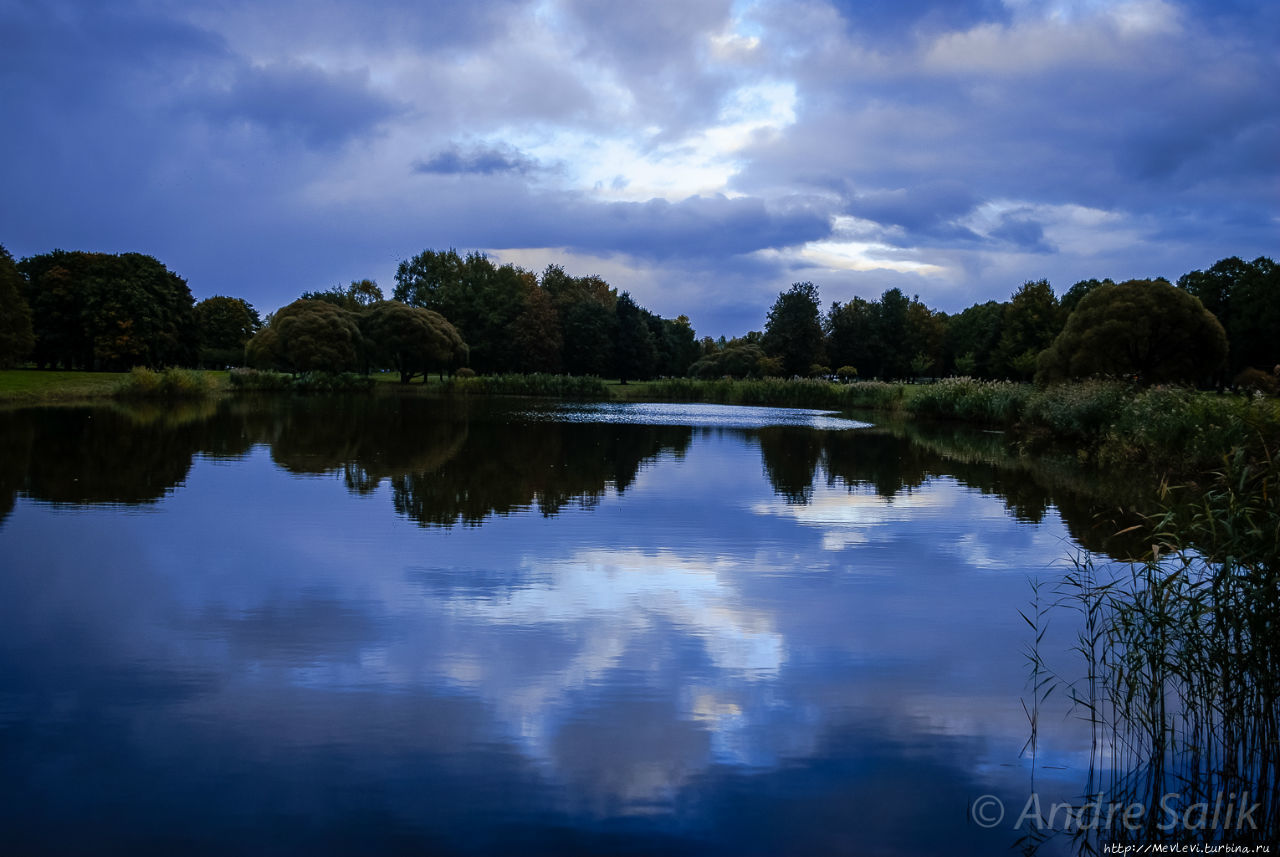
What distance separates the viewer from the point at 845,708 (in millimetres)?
4957

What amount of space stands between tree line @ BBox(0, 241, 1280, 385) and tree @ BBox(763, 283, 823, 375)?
0.35 feet

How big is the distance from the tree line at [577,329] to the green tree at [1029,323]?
0.12m

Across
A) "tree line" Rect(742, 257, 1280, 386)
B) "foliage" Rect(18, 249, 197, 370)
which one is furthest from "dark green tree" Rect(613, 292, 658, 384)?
"foliage" Rect(18, 249, 197, 370)

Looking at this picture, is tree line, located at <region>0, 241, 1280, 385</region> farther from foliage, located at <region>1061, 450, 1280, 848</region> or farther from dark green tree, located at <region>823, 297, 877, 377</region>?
foliage, located at <region>1061, 450, 1280, 848</region>

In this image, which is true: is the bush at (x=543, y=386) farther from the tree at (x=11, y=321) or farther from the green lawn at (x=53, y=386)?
the tree at (x=11, y=321)

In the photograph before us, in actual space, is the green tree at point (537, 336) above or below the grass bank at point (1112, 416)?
above

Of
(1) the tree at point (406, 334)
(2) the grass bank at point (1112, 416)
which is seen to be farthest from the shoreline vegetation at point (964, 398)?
(1) the tree at point (406, 334)

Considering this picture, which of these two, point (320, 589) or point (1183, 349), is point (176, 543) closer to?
point (320, 589)

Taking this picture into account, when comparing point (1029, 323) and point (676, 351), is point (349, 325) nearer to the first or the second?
point (676, 351)

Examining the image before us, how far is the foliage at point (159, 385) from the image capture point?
33719mm

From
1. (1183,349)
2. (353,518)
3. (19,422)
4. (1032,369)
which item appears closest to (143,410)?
(19,422)

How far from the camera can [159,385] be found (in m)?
34.3

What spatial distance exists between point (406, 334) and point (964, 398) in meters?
30.1

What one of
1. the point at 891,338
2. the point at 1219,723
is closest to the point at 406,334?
the point at 891,338
